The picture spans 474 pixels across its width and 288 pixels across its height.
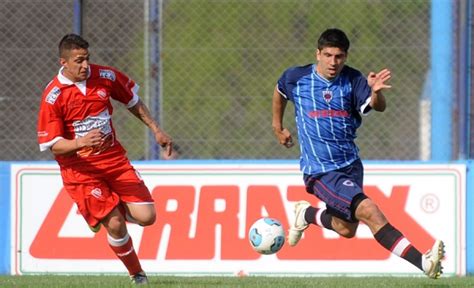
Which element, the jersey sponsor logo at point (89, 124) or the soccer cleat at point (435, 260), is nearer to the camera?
the soccer cleat at point (435, 260)

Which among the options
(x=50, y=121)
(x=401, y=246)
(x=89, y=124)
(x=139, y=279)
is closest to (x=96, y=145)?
(x=89, y=124)

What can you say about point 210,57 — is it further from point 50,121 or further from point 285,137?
point 50,121

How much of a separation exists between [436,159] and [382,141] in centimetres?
135

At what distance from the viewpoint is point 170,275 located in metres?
11.3

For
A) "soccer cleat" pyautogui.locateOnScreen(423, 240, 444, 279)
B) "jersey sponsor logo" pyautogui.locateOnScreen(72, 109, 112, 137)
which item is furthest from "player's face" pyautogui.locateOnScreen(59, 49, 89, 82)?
"soccer cleat" pyautogui.locateOnScreen(423, 240, 444, 279)

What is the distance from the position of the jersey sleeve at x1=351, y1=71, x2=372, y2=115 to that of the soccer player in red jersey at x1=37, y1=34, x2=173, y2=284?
1467 mm

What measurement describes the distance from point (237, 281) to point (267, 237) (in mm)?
895

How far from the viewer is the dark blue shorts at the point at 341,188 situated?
8.87 m

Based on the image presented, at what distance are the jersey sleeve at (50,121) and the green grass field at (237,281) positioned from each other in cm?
111

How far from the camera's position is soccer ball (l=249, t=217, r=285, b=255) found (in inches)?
368

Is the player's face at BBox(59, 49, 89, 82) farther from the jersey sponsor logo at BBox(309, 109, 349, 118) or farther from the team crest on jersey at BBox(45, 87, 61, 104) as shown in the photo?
the jersey sponsor logo at BBox(309, 109, 349, 118)

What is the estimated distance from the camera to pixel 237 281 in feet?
Answer: 33.1

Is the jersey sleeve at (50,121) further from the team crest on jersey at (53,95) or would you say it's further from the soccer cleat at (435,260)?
the soccer cleat at (435,260)

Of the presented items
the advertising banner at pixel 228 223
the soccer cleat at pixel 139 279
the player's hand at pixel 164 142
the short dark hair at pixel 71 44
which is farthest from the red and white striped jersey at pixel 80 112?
the advertising banner at pixel 228 223
